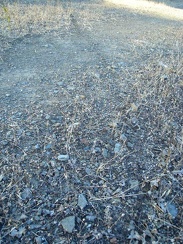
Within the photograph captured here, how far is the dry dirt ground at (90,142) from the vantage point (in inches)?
80.6

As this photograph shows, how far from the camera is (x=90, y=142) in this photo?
2.76 meters

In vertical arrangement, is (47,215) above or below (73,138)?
below

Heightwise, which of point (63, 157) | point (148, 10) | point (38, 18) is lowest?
point (63, 157)

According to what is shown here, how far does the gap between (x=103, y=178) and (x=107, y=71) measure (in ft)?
7.59

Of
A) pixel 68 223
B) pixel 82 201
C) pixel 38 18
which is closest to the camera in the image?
pixel 68 223

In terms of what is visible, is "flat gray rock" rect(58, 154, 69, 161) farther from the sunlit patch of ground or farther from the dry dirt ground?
the sunlit patch of ground

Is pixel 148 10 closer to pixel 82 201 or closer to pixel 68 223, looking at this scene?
pixel 82 201

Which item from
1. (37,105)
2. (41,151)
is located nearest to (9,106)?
(37,105)

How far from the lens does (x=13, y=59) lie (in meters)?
4.52

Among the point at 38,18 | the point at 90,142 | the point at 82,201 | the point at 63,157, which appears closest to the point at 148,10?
the point at 38,18

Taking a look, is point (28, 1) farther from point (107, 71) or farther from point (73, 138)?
point (73, 138)

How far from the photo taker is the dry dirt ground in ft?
6.72

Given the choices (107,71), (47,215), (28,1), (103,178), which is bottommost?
(47,215)

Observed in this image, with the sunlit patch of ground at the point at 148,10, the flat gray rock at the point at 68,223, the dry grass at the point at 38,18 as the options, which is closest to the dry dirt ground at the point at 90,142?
the flat gray rock at the point at 68,223
